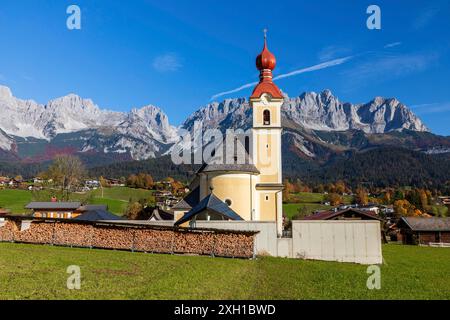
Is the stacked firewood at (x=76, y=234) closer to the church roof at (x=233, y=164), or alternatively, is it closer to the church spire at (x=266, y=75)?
the church roof at (x=233, y=164)

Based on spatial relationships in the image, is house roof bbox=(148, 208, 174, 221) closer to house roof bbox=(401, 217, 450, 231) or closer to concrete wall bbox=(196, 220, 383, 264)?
house roof bbox=(401, 217, 450, 231)

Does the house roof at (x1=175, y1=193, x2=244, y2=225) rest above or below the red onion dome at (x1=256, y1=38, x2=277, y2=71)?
below

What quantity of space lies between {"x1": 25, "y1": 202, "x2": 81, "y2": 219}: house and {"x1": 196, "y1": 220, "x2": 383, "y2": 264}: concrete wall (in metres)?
52.0

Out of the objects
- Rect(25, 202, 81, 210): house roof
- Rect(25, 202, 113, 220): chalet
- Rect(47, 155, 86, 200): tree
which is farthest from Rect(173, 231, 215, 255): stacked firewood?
Rect(25, 202, 81, 210): house roof

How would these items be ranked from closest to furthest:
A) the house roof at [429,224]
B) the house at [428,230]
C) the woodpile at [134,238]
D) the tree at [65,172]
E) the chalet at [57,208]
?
the woodpile at [134,238] → the house at [428,230] → the house roof at [429,224] → the tree at [65,172] → the chalet at [57,208]

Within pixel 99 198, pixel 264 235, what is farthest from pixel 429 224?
pixel 99 198

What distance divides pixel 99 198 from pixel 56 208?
3358 cm

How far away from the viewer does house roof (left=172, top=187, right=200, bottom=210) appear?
37.5m

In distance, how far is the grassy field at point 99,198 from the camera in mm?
84669

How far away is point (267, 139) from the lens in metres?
39.6

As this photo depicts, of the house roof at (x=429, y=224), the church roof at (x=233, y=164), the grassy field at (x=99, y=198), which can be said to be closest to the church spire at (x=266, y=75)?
the church roof at (x=233, y=164)
